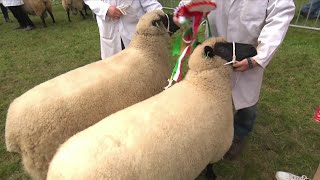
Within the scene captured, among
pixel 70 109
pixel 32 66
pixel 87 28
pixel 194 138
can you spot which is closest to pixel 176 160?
pixel 194 138

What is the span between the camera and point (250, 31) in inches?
96.3

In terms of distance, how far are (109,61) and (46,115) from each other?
84cm

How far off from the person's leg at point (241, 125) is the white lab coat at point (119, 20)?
5.02ft

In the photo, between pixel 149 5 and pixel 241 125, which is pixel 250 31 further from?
pixel 149 5

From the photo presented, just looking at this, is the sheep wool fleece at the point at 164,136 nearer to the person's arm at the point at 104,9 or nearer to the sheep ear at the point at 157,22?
the sheep ear at the point at 157,22

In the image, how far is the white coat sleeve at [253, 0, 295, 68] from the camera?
7.27 feet

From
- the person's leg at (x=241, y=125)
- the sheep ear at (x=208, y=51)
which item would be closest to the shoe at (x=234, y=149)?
the person's leg at (x=241, y=125)

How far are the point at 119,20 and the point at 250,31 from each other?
1562 millimetres

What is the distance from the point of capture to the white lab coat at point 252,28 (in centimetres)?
223

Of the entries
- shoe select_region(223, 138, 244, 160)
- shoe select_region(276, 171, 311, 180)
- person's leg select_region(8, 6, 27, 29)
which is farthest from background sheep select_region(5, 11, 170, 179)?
person's leg select_region(8, 6, 27, 29)

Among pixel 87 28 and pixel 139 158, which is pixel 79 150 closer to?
pixel 139 158

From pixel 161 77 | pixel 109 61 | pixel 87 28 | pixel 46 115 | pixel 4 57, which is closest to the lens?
pixel 46 115

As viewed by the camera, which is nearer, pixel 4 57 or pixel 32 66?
pixel 32 66

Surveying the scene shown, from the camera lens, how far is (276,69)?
5.08m
